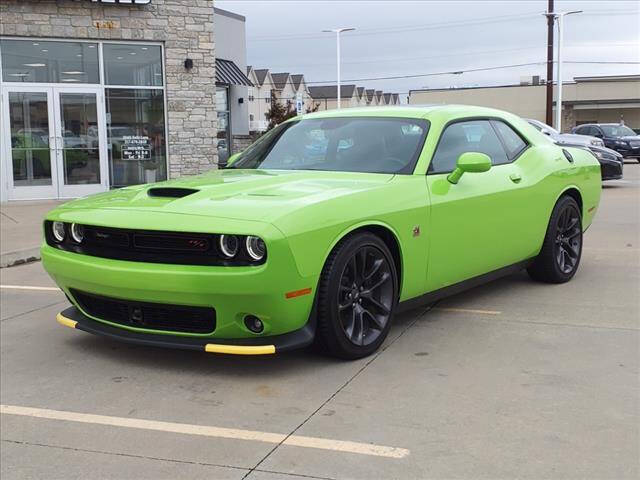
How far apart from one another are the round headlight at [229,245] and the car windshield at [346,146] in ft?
4.53

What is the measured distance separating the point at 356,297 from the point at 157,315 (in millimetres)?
1138

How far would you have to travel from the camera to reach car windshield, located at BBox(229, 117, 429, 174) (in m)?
4.95

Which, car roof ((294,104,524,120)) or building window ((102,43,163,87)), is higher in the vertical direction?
building window ((102,43,163,87))

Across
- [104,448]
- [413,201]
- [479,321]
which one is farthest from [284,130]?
[104,448]

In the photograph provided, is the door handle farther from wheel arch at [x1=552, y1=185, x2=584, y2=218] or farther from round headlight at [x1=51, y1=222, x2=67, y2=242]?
round headlight at [x1=51, y1=222, x2=67, y2=242]

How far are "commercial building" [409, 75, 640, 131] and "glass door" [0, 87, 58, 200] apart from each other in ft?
164

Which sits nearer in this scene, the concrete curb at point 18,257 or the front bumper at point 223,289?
the front bumper at point 223,289

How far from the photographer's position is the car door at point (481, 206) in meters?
4.82

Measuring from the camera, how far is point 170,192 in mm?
4426

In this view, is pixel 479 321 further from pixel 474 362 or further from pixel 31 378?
pixel 31 378

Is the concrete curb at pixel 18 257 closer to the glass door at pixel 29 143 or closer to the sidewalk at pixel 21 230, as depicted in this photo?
the sidewalk at pixel 21 230

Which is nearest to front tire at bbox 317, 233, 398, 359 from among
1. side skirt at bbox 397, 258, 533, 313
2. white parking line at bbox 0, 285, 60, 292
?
side skirt at bbox 397, 258, 533, 313

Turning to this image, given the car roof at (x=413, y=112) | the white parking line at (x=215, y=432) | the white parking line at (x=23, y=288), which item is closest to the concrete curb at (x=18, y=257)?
the white parking line at (x=23, y=288)

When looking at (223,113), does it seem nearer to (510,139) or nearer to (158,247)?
(510,139)
